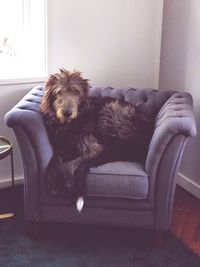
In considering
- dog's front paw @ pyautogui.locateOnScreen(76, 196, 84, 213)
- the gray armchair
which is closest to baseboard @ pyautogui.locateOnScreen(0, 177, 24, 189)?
the gray armchair

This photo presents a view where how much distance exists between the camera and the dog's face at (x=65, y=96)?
226 cm

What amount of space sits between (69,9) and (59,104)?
0.92 metres

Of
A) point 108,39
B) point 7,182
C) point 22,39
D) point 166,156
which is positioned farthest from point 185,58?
point 7,182

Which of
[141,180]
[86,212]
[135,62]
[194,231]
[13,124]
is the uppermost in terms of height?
[135,62]

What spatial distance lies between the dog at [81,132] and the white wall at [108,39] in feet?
1.96

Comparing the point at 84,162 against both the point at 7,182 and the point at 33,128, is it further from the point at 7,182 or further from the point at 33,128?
the point at 7,182

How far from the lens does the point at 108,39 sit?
9.95 feet

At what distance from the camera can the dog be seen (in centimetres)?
220

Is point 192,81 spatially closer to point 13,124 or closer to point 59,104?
point 59,104

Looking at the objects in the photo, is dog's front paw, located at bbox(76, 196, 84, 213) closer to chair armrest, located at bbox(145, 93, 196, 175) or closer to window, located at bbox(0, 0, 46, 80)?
chair armrest, located at bbox(145, 93, 196, 175)

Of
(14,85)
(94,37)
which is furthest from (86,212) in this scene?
(94,37)

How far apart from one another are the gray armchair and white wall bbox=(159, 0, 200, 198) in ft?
2.00

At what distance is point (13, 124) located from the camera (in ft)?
6.99

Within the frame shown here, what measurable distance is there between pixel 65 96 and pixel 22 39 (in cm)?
93
